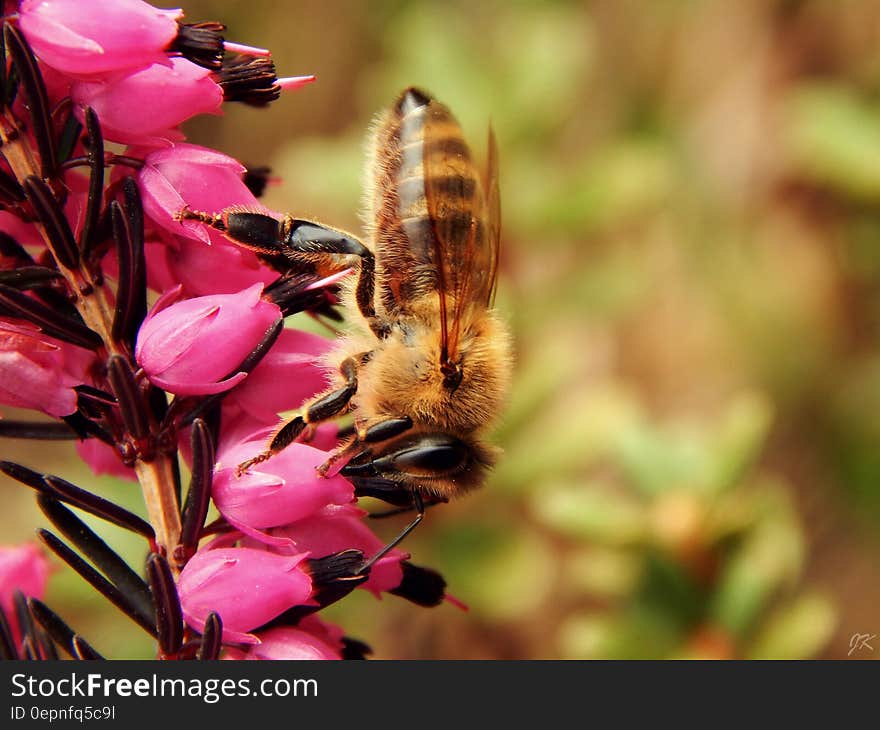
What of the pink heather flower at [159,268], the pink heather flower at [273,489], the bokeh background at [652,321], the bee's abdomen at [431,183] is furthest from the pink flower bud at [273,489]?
the bokeh background at [652,321]

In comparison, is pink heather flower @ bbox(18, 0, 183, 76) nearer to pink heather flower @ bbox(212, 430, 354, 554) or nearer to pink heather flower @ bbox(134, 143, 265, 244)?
pink heather flower @ bbox(134, 143, 265, 244)

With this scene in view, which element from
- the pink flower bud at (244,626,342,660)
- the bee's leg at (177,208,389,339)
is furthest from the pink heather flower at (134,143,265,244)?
the pink flower bud at (244,626,342,660)

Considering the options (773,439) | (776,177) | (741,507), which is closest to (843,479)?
(773,439)

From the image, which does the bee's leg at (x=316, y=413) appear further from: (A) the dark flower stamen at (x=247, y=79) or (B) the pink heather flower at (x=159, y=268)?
(A) the dark flower stamen at (x=247, y=79)

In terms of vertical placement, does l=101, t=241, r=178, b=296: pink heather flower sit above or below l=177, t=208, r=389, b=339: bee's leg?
below

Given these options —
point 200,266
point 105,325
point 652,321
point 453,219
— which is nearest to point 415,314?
point 453,219

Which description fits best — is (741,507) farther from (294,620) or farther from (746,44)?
(746,44)
